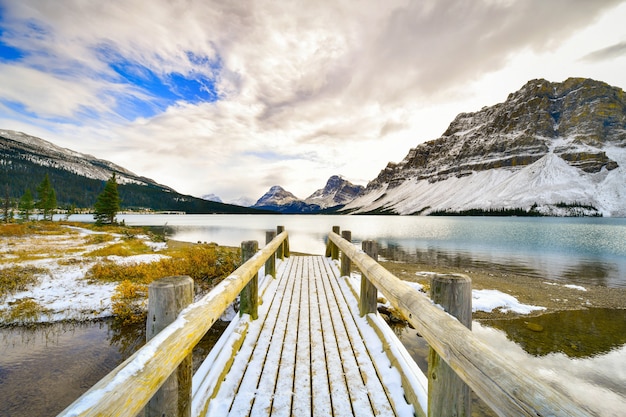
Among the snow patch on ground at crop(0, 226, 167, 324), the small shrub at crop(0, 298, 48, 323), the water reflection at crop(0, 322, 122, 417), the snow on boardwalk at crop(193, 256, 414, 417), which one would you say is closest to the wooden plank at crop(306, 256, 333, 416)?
the snow on boardwalk at crop(193, 256, 414, 417)

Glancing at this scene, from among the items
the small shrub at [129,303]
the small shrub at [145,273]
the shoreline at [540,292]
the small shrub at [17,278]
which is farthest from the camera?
the shoreline at [540,292]

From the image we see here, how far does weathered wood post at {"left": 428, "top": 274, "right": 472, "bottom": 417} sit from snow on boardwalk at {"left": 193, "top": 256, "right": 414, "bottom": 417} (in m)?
0.66

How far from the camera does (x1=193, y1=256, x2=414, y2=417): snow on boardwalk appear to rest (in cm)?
299

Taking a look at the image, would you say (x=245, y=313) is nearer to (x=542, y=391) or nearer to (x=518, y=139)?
(x=542, y=391)

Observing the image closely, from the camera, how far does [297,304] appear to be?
642 centimetres

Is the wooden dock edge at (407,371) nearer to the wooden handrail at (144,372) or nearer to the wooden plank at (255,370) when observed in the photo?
the wooden plank at (255,370)

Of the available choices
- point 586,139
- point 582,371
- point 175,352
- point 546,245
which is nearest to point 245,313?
point 175,352

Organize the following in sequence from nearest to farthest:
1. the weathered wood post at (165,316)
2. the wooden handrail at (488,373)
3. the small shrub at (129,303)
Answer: the wooden handrail at (488,373)
the weathered wood post at (165,316)
the small shrub at (129,303)

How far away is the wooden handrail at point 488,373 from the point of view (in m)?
1.23

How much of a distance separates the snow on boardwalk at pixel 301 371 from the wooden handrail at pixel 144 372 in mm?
1186

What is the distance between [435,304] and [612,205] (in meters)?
174

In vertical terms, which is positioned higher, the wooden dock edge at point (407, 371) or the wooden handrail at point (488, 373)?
the wooden handrail at point (488, 373)

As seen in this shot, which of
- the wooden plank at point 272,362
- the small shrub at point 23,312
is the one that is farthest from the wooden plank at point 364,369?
the small shrub at point 23,312

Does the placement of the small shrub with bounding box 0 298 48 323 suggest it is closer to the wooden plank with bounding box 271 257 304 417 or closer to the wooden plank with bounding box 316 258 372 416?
the wooden plank with bounding box 271 257 304 417
